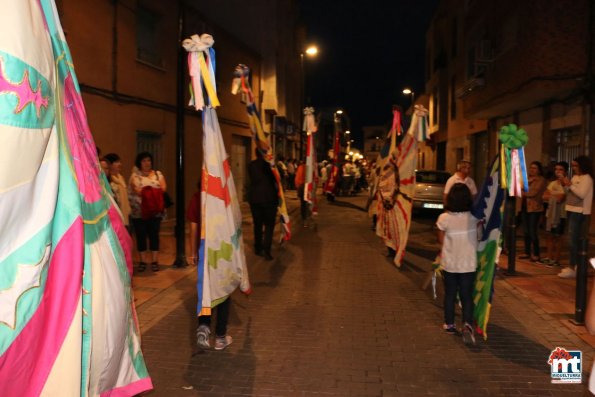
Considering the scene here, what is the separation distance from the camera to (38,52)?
166 centimetres

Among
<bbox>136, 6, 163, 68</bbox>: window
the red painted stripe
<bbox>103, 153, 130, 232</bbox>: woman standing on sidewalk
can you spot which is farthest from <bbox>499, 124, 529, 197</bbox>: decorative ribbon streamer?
<bbox>136, 6, 163, 68</bbox>: window

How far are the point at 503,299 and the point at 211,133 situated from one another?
4608mm

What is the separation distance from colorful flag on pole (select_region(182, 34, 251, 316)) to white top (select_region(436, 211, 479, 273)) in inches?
86.1

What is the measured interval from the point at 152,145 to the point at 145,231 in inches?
240

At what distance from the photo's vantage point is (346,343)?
511cm

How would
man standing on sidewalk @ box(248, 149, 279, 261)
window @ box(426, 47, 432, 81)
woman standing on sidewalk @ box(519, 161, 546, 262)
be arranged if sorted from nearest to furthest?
woman standing on sidewalk @ box(519, 161, 546, 262) < man standing on sidewalk @ box(248, 149, 279, 261) < window @ box(426, 47, 432, 81)

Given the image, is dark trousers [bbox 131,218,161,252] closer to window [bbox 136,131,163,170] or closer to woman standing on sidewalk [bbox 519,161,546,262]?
window [bbox 136,131,163,170]

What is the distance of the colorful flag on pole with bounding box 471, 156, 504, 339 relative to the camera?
5.18m

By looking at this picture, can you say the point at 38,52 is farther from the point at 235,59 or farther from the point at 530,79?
the point at 235,59

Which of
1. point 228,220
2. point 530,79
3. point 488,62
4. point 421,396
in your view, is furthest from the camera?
point 488,62

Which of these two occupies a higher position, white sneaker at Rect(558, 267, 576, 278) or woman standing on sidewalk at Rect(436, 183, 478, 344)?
woman standing on sidewalk at Rect(436, 183, 478, 344)

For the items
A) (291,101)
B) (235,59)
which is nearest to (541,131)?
(235,59)

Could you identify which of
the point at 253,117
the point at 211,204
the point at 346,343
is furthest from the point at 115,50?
the point at 346,343

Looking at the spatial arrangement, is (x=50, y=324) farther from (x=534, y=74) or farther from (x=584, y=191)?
(x=534, y=74)
